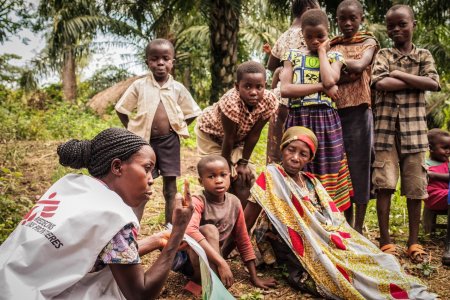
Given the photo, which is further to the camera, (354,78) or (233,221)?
(354,78)

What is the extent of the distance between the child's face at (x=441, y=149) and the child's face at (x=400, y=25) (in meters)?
1.05

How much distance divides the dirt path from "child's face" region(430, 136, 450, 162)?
2.33 feet

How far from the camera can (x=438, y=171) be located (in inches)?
158

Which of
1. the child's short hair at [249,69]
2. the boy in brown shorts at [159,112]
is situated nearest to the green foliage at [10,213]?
the boy in brown shorts at [159,112]

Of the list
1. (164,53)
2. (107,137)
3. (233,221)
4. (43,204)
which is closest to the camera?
(43,204)

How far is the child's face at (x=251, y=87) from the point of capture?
3156 millimetres

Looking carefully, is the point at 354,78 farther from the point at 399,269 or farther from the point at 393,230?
the point at 393,230

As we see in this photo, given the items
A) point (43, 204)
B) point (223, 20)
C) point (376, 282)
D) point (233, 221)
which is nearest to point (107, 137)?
point (43, 204)

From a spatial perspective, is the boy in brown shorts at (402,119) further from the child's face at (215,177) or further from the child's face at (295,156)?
the child's face at (215,177)

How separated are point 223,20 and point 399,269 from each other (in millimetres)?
4955

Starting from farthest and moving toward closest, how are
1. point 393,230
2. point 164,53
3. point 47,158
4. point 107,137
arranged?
1. point 47,158
2. point 393,230
3. point 164,53
4. point 107,137

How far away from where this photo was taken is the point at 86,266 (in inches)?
64.0

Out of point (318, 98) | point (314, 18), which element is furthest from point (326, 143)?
point (314, 18)

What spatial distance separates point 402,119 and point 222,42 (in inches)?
159
